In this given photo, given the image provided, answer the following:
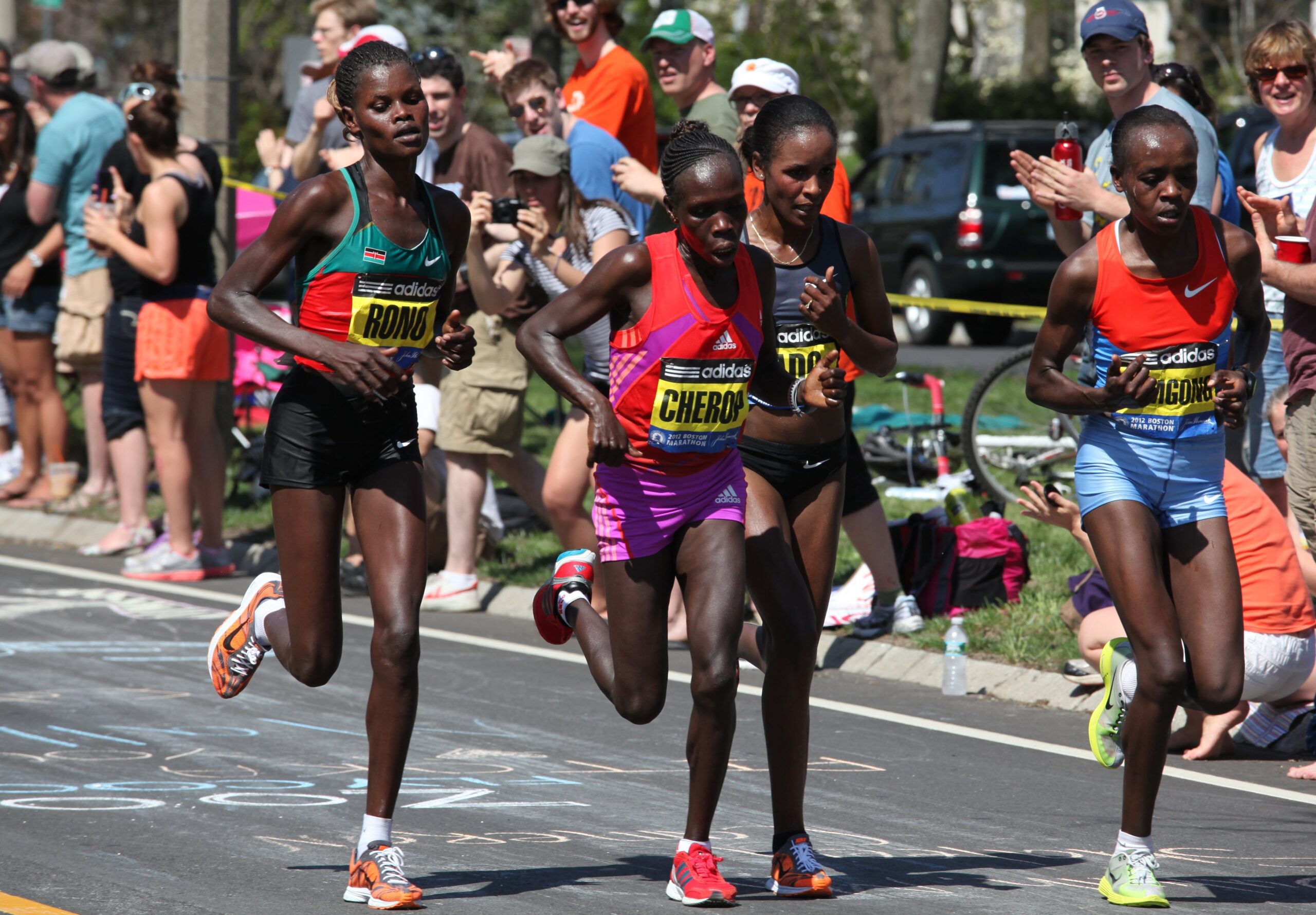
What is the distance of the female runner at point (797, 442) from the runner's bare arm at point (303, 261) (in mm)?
1159

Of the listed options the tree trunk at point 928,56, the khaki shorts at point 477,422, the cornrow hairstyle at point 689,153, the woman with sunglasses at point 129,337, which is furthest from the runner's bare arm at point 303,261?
the tree trunk at point 928,56

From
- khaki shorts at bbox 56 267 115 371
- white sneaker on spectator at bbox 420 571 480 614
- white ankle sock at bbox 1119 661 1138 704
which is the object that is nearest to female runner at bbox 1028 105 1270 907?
white ankle sock at bbox 1119 661 1138 704

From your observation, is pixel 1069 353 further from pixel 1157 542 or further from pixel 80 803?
pixel 80 803

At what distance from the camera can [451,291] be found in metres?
5.34

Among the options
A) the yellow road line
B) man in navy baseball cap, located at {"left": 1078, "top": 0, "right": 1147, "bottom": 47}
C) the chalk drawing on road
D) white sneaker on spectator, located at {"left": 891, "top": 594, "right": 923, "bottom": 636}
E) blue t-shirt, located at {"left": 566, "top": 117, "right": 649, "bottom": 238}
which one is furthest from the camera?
blue t-shirt, located at {"left": 566, "top": 117, "right": 649, "bottom": 238}

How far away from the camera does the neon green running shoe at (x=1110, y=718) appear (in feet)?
18.3

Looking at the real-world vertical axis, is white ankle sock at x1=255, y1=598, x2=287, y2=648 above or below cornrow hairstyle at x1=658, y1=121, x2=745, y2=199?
below

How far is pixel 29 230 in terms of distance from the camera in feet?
39.7

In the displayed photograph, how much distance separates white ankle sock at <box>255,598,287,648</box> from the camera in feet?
18.5

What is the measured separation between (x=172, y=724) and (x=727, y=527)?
123 inches

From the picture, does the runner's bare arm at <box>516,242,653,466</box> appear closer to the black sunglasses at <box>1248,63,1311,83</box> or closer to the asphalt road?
the asphalt road

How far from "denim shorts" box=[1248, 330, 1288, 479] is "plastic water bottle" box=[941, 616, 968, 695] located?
154cm

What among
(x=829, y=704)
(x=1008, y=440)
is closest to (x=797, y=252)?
(x=829, y=704)

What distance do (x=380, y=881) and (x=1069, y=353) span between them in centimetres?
245
